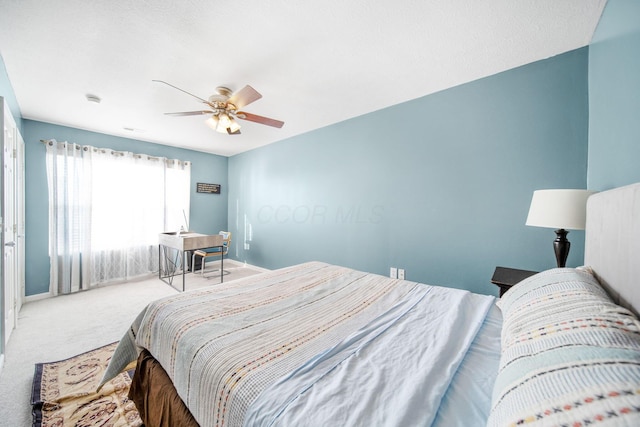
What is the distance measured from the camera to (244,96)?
2.11 m

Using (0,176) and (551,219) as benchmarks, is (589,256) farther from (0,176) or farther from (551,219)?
(0,176)

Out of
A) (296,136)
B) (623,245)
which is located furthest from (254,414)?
(296,136)

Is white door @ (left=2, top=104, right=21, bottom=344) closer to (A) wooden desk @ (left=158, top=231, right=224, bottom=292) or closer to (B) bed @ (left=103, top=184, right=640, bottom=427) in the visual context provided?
(A) wooden desk @ (left=158, top=231, right=224, bottom=292)

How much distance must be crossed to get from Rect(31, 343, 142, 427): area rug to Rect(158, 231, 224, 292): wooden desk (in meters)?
1.57

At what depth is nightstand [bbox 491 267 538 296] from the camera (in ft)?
5.60

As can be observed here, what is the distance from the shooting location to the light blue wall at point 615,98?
45.9 inches

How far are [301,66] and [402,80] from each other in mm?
1000

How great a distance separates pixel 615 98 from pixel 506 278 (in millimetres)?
1260

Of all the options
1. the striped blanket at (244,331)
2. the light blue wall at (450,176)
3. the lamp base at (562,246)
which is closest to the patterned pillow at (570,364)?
the striped blanket at (244,331)

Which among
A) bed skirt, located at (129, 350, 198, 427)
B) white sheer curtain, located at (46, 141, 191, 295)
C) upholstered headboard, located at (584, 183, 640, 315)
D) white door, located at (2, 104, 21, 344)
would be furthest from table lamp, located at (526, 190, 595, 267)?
white sheer curtain, located at (46, 141, 191, 295)

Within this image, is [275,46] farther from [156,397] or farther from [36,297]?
[36,297]

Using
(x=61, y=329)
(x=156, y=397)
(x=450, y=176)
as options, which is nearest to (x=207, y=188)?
(x=61, y=329)

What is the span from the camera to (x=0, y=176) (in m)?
1.79

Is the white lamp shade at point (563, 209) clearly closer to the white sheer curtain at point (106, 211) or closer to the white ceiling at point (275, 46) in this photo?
the white ceiling at point (275, 46)
